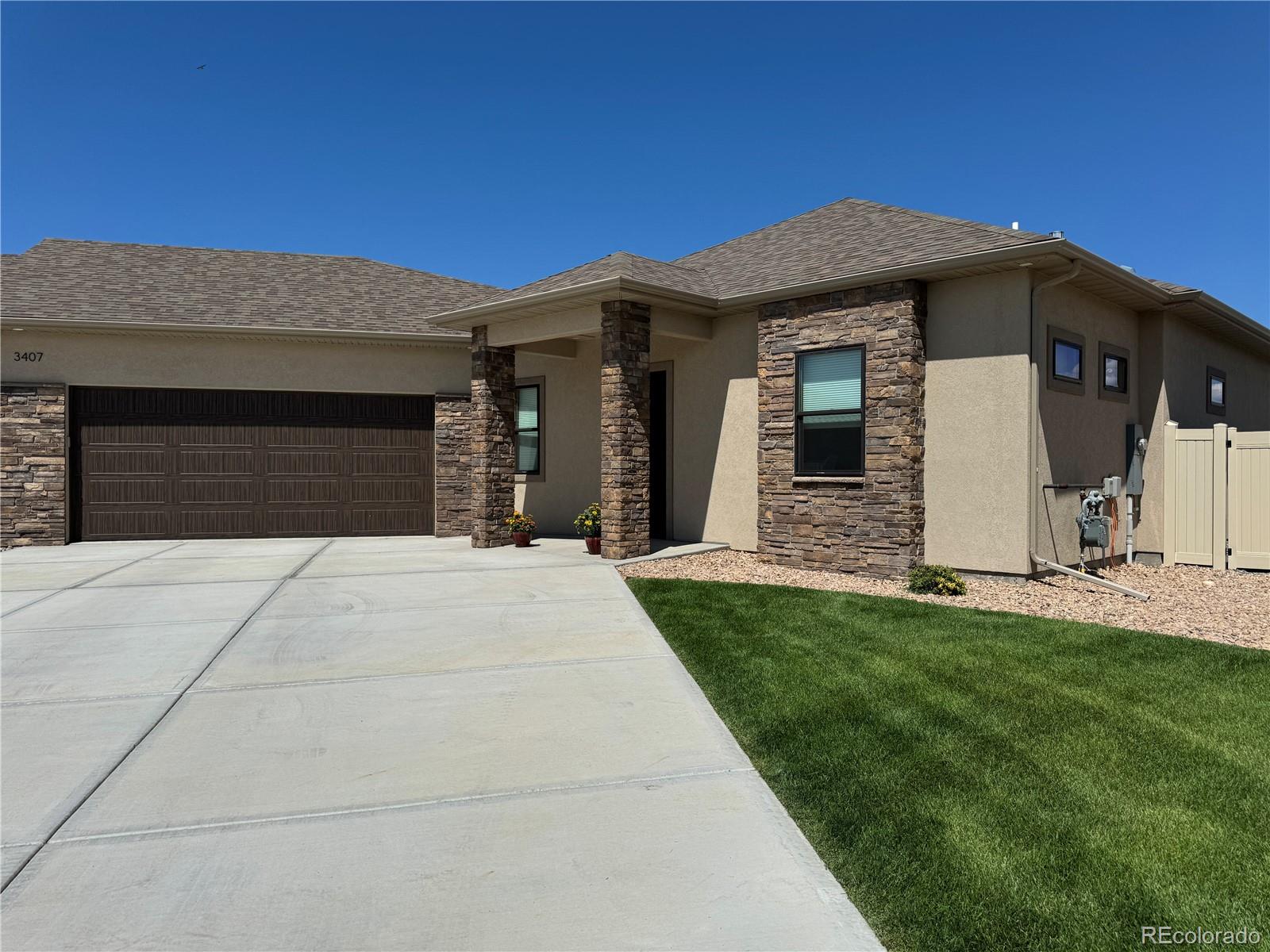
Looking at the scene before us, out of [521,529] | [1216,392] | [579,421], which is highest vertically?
[1216,392]

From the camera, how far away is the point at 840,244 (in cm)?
1141

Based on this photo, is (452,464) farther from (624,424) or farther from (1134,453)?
(1134,453)

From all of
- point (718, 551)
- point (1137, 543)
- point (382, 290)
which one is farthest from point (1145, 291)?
point (382, 290)

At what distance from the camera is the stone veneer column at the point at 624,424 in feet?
36.1

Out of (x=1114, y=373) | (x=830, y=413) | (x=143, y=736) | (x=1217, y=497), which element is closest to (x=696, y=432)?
(x=830, y=413)

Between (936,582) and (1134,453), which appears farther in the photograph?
(1134,453)

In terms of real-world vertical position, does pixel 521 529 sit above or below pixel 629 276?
below

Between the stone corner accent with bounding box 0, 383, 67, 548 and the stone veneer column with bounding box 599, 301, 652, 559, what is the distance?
10.3 m

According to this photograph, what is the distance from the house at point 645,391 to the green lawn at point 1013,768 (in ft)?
11.0

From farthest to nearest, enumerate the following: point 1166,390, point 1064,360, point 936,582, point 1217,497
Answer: point 1166,390
point 1217,497
point 1064,360
point 936,582

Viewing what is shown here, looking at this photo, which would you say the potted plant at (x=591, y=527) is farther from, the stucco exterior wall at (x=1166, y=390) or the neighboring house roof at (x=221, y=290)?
the stucco exterior wall at (x=1166, y=390)

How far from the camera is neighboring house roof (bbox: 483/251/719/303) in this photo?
1112cm

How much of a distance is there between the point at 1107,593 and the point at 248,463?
14275 mm

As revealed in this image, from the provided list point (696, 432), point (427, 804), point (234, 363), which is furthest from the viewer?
point (234, 363)
